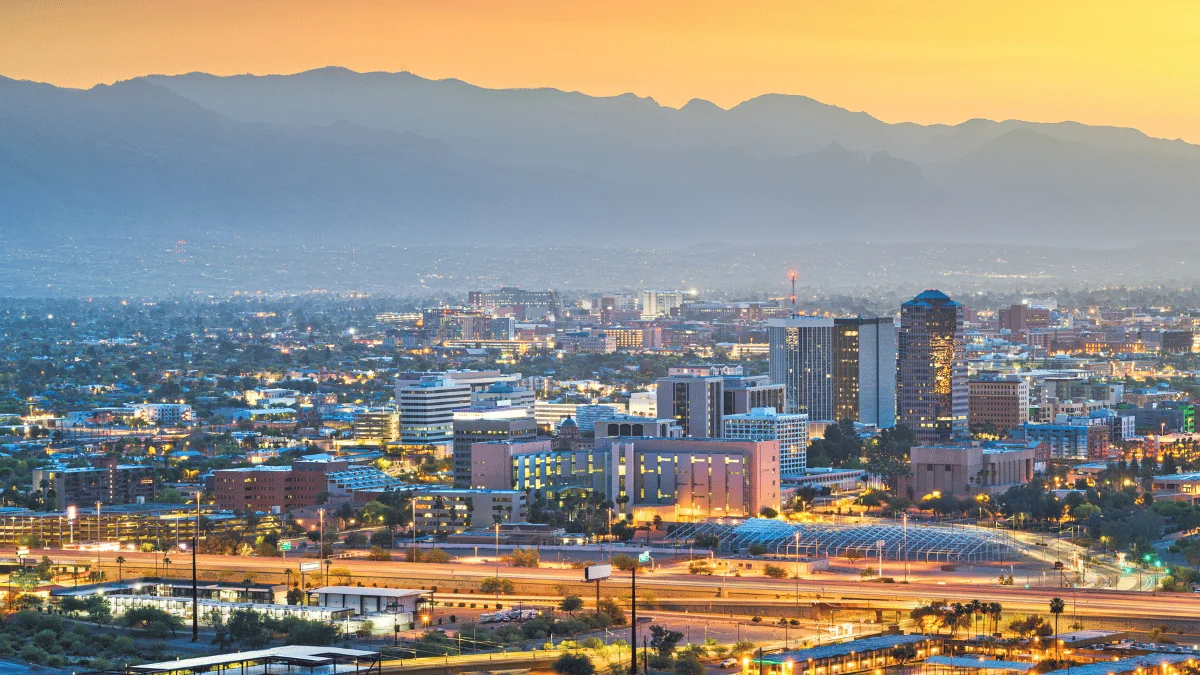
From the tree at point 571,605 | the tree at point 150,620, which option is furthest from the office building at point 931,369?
the tree at point 150,620

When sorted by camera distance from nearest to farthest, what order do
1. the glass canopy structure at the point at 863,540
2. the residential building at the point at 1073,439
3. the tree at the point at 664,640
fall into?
the tree at the point at 664,640
the glass canopy structure at the point at 863,540
the residential building at the point at 1073,439

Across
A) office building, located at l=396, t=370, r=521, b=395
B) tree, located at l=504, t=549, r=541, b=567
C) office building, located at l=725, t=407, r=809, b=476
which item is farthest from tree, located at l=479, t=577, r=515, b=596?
office building, located at l=396, t=370, r=521, b=395

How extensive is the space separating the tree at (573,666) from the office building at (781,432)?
153 feet

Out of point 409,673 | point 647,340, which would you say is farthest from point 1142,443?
point 647,340

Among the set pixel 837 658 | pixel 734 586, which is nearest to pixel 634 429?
pixel 734 586

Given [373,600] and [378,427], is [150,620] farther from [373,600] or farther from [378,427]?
[378,427]

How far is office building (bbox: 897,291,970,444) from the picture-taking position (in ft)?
362

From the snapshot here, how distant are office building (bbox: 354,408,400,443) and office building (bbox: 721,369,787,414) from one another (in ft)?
50.3

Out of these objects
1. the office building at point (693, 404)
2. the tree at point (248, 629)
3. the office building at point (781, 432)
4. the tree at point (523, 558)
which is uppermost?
the office building at point (693, 404)

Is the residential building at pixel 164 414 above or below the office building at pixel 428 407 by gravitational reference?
below

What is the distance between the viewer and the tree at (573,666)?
1583 inches

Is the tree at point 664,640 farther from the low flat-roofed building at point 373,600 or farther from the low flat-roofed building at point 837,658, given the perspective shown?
the low flat-roofed building at point 373,600

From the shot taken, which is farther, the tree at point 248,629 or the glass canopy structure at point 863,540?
the glass canopy structure at point 863,540

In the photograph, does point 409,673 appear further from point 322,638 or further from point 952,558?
point 952,558
